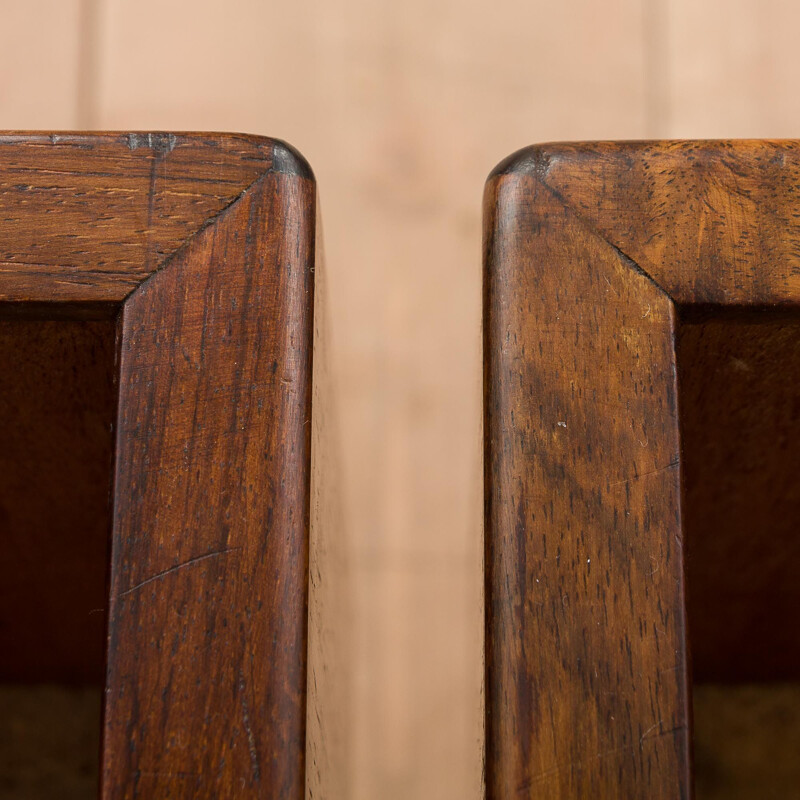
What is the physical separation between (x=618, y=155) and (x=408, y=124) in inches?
8.8

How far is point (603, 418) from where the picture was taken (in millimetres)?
241

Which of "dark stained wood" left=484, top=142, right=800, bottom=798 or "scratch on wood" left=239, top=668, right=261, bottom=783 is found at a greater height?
"dark stained wood" left=484, top=142, right=800, bottom=798

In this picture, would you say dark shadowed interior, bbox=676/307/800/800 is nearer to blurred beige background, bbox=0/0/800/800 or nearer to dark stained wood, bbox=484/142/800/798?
dark stained wood, bbox=484/142/800/798

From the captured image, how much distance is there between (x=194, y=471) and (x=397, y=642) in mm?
227

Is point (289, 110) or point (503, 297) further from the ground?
point (289, 110)

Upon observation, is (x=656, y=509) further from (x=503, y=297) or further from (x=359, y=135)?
(x=359, y=135)

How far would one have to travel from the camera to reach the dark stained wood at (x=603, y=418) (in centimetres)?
23

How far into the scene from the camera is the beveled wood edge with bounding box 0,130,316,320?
0.25 metres

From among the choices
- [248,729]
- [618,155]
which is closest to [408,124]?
[618,155]

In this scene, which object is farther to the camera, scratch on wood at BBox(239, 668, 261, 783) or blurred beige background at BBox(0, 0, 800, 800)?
blurred beige background at BBox(0, 0, 800, 800)

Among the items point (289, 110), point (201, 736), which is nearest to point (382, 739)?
point (201, 736)

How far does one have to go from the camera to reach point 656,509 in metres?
0.24

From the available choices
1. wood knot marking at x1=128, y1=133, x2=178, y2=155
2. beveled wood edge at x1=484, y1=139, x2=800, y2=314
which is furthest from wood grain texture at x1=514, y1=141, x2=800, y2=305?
wood knot marking at x1=128, y1=133, x2=178, y2=155

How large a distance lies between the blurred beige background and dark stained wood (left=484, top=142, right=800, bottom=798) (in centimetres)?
19
